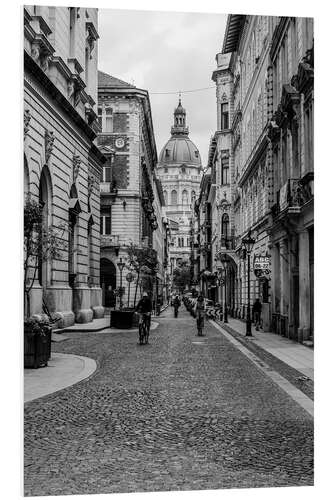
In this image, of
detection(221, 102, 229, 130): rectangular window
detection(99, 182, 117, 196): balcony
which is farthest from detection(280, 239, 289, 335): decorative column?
detection(221, 102, 229, 130): rectangular window

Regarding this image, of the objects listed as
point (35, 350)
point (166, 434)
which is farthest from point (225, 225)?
point (166, 434)

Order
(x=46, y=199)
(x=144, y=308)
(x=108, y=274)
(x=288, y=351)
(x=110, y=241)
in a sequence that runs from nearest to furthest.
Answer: (x=288, y=351) → (x=144, y=308) → (x=46, y=199) → (x=108, y=274) → (x=110, y=241)

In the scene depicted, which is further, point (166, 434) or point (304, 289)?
point (304, 289)

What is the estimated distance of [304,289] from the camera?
20.4m

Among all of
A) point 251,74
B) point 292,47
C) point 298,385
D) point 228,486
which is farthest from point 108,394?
point 251,74

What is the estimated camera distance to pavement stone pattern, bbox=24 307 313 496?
20.2ft

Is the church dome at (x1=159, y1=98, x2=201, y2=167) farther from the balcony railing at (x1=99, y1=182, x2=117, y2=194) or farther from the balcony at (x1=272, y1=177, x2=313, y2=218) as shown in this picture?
the balcony at (x1=272, y1=177, x2=313, y2=218)

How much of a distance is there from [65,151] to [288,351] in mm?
12650

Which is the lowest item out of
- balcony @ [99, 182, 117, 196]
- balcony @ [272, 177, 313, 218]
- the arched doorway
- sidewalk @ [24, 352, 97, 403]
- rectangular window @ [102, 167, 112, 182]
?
sidewalk @ [24, 352, 97, 403]

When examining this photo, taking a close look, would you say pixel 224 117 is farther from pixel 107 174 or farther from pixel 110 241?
pixel 110 241

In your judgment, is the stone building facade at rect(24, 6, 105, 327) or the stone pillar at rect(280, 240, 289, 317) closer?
the stone building facade at rect(24, 6, 105, 327)

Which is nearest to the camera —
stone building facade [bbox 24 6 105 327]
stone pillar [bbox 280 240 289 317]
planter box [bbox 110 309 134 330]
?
stone building facade [bbox 24 6 105 327]

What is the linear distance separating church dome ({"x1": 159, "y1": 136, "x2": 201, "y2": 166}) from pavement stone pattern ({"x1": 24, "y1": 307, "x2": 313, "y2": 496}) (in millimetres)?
166959

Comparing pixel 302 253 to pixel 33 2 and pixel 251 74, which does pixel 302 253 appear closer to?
pixel 33 2
